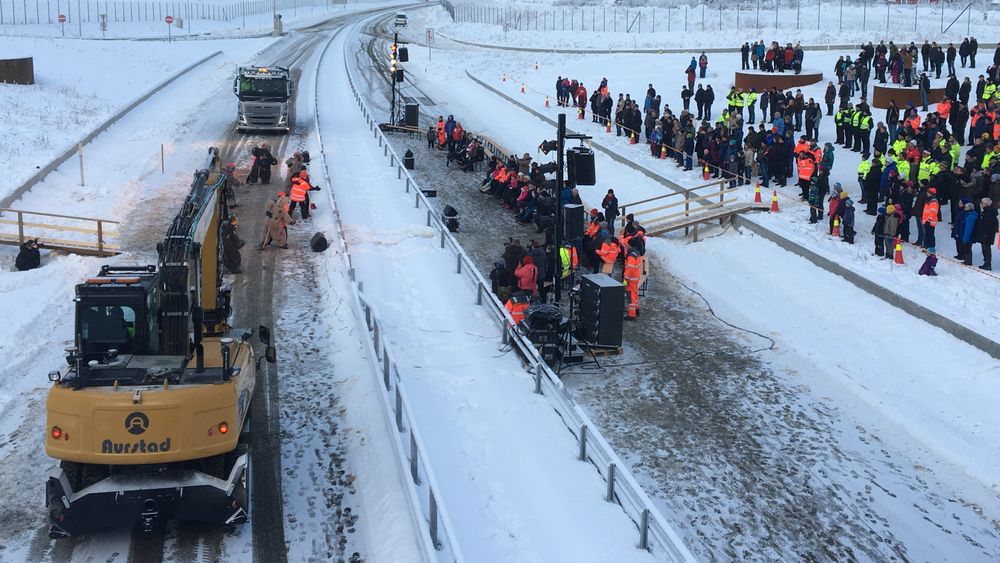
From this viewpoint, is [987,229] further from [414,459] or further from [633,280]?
[414,459]

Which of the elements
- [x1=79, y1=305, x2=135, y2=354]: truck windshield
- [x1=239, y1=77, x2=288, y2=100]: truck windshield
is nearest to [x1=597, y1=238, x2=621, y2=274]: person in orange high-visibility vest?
[x1=79, y1=305, x2=135, y2=354]: truck windshield

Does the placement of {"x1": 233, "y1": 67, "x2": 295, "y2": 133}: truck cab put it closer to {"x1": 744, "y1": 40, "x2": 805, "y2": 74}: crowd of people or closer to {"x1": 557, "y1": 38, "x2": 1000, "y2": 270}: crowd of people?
{"x1": 557, "y1": 38, "x2": 1000, "y2": 270}: crowd of people

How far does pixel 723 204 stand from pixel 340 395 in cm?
1585

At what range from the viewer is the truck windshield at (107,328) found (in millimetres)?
11375

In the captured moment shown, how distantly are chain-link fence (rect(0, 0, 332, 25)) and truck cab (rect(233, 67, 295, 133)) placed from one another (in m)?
48.4

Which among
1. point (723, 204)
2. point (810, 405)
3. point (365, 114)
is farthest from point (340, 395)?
point (365, 114)

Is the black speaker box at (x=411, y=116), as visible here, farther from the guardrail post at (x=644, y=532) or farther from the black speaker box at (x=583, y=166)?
the guardrail post at (x=644, y=532)

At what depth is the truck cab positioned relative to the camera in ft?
127

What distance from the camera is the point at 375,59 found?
224 feet

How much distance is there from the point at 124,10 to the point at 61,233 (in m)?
79.7

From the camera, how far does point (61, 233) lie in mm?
24891

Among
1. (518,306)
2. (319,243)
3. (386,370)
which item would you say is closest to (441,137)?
(319,243)

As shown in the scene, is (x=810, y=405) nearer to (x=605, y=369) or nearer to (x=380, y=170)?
(x=605, y=369)

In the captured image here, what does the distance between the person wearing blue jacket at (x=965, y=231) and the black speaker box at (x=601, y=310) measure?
856 cm
